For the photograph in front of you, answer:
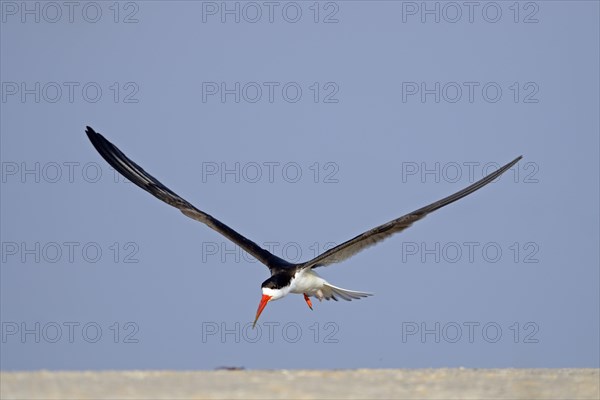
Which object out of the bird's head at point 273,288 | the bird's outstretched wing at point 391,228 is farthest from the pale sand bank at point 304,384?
the bird's head at point 273,288

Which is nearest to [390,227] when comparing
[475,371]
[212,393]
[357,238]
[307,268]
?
[357,238]

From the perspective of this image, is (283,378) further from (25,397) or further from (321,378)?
(25,397)

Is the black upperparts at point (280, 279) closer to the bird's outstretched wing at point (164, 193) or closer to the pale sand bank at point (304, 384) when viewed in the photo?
the bird's outstretched wing at point (164, 193)

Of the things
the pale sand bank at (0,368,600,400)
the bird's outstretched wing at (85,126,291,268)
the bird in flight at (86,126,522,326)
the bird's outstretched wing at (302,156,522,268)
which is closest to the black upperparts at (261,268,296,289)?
the bird in flight at (86,126,522,326)

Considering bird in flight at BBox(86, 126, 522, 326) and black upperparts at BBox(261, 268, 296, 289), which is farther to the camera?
black upperparts at BBox(261, 268, 296, 289)

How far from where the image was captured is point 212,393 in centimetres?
834

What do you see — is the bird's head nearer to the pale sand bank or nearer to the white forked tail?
the white forked tail

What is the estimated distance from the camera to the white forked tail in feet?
54.3

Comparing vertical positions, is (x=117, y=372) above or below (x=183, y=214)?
below

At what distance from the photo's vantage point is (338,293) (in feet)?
55.0

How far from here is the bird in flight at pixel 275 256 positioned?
13456 mm

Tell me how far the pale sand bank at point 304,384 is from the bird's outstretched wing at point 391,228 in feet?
11.3

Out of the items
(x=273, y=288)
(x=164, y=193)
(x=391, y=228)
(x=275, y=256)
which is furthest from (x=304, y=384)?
(x=164, y=193)

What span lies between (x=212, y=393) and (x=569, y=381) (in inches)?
124
